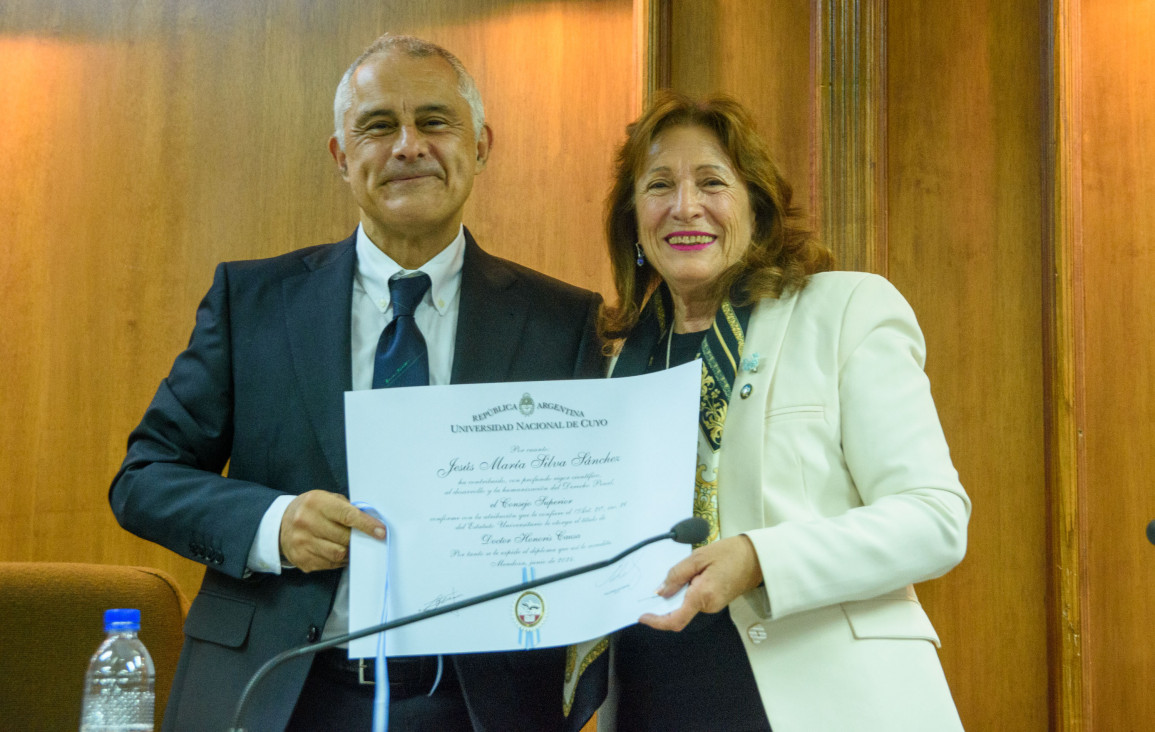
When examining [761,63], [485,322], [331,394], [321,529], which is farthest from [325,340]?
[761,63]

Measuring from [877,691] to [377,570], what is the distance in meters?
0.78

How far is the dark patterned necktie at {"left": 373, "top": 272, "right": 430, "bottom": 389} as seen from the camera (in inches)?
75.2

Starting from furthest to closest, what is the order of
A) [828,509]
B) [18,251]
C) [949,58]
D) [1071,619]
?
[18,251]
[949,58]
[1071,619]
[828,509]

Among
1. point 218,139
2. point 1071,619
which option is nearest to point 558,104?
point 218,139

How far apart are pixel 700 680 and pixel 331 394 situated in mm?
829

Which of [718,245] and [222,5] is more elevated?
[222,5]

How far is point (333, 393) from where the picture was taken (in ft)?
6.11

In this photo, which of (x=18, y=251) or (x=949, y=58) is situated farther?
(x=18, y=251)

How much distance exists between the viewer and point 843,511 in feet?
5.50

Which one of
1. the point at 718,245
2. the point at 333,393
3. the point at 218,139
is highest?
the point at 218,139

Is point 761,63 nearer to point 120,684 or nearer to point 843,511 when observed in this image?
point 843,511

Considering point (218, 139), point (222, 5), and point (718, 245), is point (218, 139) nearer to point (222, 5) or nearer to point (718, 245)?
point (222, 5)
